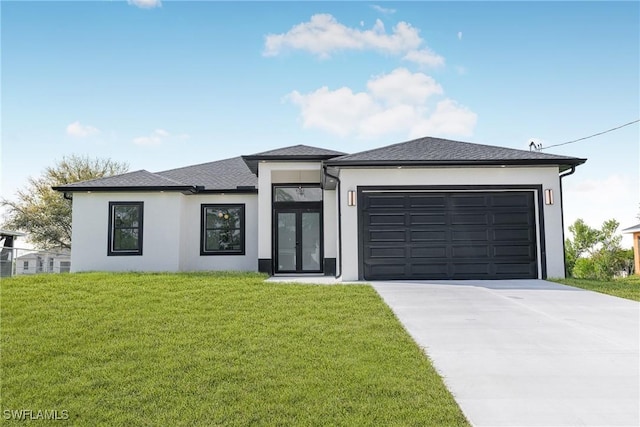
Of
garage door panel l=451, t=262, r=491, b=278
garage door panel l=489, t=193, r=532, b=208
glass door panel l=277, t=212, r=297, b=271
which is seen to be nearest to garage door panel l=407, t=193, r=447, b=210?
garage door panel l=489, t=193, r=532, b=208

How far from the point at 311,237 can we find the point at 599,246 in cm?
1842

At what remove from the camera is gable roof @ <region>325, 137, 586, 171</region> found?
32.5 feet

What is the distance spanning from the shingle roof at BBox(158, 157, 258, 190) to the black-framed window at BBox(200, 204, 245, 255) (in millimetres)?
732

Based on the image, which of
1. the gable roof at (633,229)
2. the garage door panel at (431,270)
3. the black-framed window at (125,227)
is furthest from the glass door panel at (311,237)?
the gable roof at (633,229)

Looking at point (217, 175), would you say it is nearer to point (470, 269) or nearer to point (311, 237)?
point (311, 237)

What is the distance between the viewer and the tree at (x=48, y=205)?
27391 mm

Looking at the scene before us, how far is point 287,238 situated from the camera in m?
13.0

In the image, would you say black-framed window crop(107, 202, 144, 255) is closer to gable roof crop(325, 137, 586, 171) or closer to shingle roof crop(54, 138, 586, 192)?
shingle roof crop(54, 138, 586, 192)

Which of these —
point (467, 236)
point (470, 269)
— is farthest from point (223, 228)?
point (470, 269)

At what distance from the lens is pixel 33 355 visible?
4.52m

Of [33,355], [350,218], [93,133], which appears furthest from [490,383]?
[93,133]

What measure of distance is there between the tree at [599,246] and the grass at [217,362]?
65.2 feet

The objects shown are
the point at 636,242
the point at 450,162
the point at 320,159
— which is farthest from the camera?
the point at 636,242

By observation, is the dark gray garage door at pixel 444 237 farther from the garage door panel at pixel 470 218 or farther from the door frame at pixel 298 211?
the door frame at pixel 298 211
